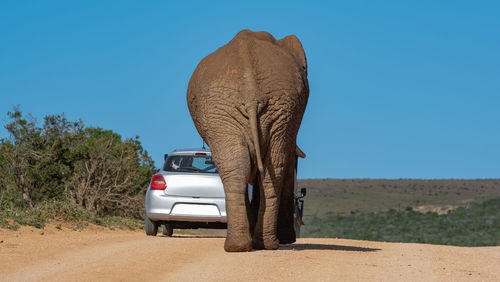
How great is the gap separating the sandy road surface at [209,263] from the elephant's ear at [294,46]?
2.98 m

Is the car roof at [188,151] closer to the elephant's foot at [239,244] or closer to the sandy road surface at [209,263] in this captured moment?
the sandy road surface at [209,263]

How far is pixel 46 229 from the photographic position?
1392cm

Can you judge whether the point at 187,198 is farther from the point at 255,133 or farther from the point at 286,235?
the point at 255,133

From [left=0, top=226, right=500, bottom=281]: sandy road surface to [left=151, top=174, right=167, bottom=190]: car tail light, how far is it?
2503 mm

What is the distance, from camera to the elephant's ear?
11.2 metres

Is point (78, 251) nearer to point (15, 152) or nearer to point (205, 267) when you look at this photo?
point (205, 267)

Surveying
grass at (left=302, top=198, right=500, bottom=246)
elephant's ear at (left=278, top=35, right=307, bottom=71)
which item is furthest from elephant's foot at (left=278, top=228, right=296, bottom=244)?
grass at (left=302, top=198, right=500, bottom=246)

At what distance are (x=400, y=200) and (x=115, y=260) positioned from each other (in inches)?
2995

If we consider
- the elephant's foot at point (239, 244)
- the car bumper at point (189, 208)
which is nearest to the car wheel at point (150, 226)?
the car bumper at point (189, 208)

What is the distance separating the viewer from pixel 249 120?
32.1 feet

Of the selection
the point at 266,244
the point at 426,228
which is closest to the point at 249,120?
the point at 266,244

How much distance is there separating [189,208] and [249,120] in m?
4.77

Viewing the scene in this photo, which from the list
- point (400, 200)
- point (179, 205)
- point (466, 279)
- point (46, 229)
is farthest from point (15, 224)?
point (400, 200)

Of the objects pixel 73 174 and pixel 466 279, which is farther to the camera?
pixel 73 174
